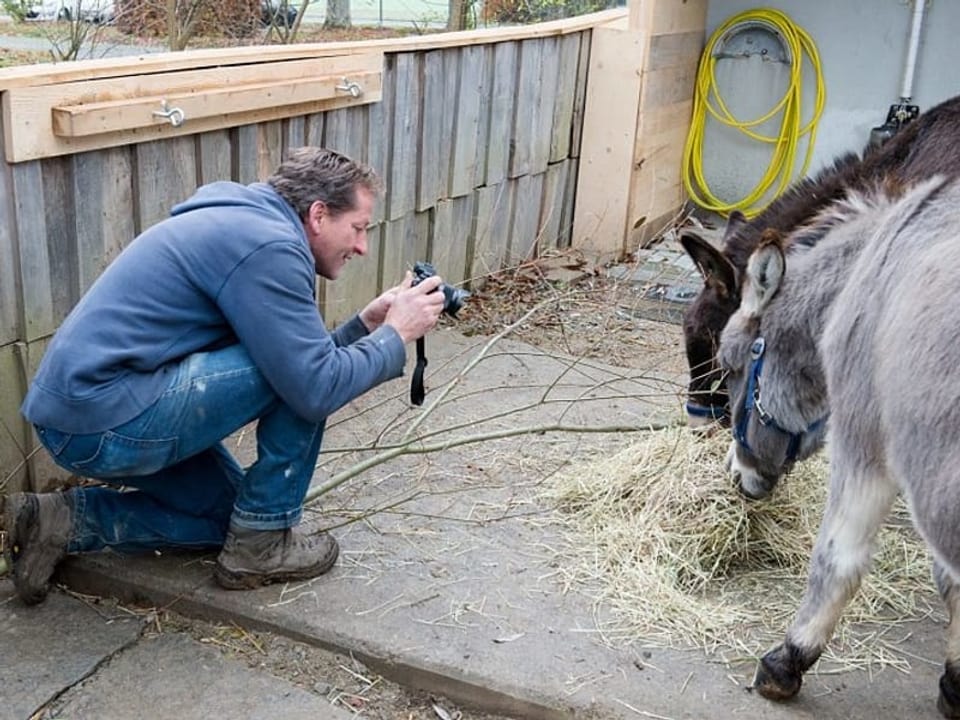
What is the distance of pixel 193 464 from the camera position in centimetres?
341

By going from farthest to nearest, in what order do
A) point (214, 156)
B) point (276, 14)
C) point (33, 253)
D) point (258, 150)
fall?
point (276, 14) → point (258, 150) → point (214, 156) → point (33, 253)

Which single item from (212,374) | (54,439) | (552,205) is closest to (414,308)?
(212,374)

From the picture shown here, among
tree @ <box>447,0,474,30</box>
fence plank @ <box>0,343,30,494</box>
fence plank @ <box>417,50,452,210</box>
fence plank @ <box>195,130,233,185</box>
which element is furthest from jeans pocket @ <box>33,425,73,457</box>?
tree @ <box>447,0,474,30</box>

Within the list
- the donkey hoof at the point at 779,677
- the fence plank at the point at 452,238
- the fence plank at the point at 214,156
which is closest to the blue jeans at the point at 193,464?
the fence plank at the point at 214,156

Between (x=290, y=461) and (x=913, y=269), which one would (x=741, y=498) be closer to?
(x=913, y=269)

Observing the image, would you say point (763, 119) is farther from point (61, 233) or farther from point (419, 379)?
point (61, 233)

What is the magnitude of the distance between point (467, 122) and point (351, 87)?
1.24m

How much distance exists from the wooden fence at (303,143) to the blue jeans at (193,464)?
0.55 meters

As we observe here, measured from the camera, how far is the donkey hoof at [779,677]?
2.92m

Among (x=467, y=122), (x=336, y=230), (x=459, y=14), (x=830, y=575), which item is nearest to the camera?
(x=830, y=575)

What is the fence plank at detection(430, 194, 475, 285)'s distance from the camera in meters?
6.01

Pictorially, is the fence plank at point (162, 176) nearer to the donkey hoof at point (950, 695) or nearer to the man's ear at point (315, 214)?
the man's ear at point (315, 214)

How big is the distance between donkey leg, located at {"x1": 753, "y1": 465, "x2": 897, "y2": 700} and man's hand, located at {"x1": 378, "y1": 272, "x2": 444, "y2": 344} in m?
1.26

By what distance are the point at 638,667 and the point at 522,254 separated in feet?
13.7
